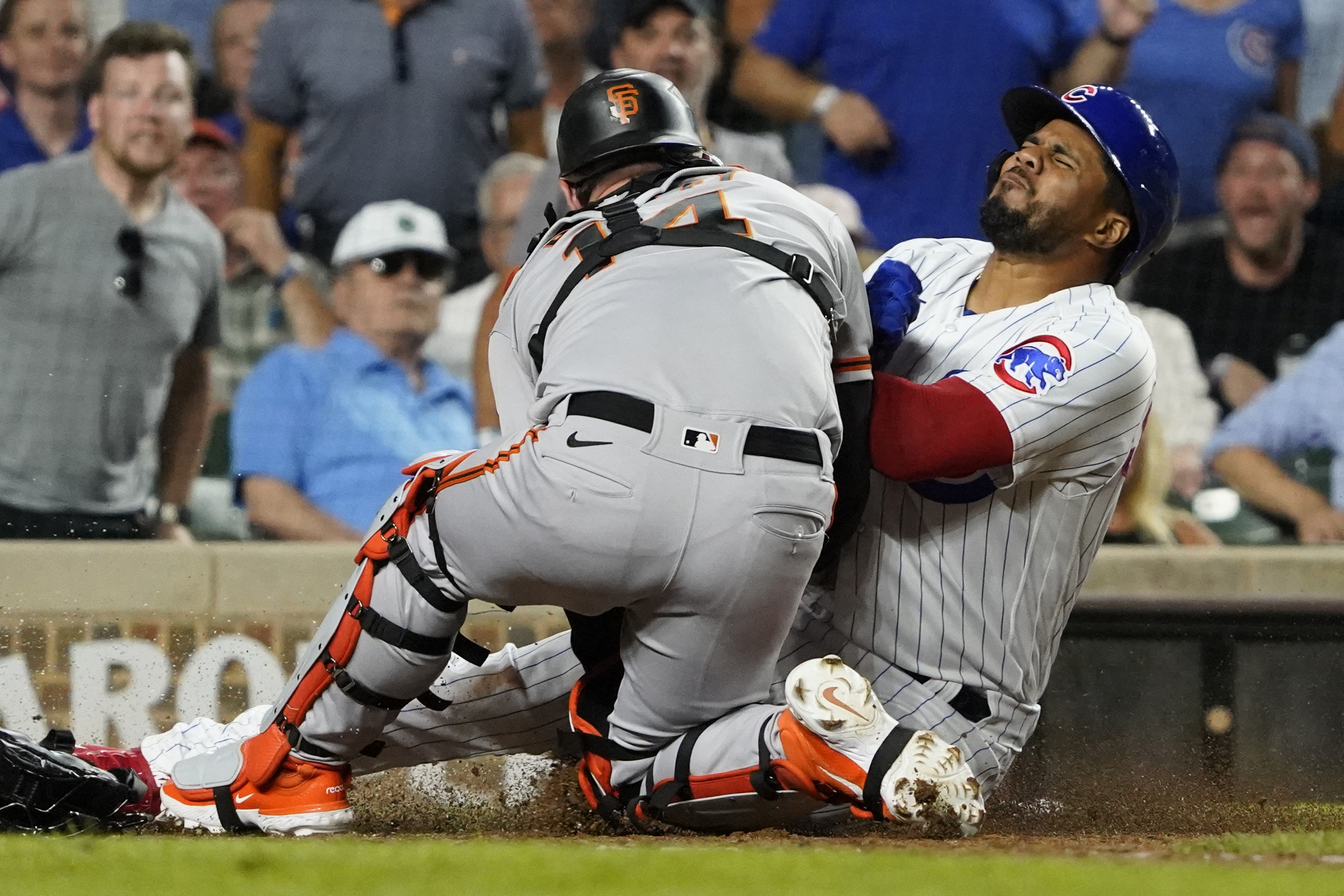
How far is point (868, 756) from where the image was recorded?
229 centimetres

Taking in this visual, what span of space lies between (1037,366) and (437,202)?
3586mm

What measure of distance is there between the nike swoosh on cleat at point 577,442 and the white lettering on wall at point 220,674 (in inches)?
96.9

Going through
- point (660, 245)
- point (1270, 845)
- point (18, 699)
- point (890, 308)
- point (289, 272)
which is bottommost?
point (18, 699)

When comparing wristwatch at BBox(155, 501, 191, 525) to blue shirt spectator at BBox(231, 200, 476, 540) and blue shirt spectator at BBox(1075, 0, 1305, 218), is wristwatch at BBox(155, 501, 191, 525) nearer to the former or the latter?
blue shirt spectator at BBox(231, 200, 476, 540)

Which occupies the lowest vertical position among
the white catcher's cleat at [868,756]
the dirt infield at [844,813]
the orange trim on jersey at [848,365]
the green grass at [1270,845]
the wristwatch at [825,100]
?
the dirt infield at [844,813]

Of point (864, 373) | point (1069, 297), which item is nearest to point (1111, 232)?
point (1069, 297)

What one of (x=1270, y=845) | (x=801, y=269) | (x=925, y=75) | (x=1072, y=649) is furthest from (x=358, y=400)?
(x=1270, y=845)

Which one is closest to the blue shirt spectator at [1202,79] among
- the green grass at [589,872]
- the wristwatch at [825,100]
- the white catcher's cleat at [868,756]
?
the wristwatch at [825,100]

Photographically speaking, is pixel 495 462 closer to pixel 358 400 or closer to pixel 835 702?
pixel 835 702

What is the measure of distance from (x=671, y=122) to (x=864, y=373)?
0.58 meters

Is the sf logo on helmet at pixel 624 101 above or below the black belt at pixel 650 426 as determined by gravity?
above

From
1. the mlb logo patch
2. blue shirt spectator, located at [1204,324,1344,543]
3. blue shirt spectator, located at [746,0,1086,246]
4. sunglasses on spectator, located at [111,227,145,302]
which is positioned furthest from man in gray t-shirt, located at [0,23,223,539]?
blue shirt spectator, located at [1204,324,1344,543]

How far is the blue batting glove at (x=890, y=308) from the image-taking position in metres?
2.82

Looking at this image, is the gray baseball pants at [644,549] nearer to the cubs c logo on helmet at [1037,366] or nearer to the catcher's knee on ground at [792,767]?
the catcher's knee on ground at [792,767]
